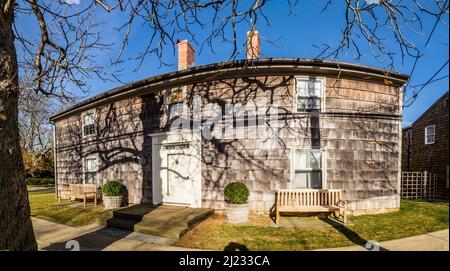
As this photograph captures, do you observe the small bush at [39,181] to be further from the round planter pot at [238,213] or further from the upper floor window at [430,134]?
the upper floor window at [430,134]

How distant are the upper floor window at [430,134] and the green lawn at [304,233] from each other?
7.80 m

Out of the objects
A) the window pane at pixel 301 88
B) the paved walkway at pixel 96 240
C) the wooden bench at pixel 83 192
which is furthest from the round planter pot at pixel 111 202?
the window pane at pixel 301 88

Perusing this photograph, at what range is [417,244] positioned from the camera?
413 centimetres

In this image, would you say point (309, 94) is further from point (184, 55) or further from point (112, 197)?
point (112, 197)

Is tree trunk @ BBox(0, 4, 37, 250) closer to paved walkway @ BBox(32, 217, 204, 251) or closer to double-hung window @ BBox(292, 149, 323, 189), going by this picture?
A: paved walkway @ BBox(32, 217, 204, 251)

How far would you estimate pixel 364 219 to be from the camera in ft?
19.8

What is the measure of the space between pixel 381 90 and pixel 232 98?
5.10 metres

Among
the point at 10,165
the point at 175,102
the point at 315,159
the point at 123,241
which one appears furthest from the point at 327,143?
the point at 10,165

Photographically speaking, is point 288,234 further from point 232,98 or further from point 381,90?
point 381,90

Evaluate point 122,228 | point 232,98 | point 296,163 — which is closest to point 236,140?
point 232,98

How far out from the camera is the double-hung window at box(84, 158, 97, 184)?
992cm

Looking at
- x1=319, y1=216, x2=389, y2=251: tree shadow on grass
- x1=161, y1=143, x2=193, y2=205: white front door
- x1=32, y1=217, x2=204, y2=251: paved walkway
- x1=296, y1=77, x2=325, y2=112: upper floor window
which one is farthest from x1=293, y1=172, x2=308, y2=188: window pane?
x1=32, y1=217, x2=204, y2=251: paved walkway

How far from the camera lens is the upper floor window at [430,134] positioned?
11.5 metres

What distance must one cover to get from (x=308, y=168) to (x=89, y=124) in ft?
33.1
